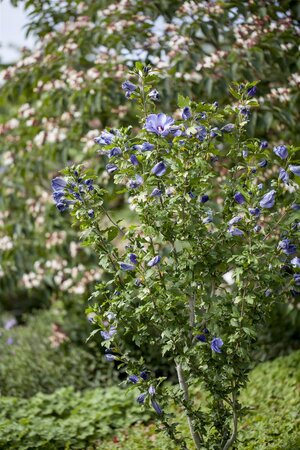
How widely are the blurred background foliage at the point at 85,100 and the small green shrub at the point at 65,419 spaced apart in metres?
0.41

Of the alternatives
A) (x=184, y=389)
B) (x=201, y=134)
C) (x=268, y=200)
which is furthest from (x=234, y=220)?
(x=184, y=389)

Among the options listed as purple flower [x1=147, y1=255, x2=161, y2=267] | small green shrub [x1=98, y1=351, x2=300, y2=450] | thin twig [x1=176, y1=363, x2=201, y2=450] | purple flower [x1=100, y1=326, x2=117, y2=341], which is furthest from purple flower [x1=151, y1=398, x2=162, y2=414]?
purple flower [x1=147, y1=255, x2=161, y2=267]

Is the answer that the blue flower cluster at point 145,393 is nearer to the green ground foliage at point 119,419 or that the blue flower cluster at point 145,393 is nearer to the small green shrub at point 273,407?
the small green shrub at point 273,407

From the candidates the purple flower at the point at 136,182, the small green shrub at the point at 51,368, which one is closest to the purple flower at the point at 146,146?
the purple flower at the point at 136,182

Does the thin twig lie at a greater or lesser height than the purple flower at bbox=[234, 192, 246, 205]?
lesser

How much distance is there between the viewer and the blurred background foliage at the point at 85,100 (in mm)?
3850

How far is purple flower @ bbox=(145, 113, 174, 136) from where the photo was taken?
2283mm

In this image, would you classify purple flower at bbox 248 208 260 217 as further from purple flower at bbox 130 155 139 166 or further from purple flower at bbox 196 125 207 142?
purple flower at bbox 130 155 139 166

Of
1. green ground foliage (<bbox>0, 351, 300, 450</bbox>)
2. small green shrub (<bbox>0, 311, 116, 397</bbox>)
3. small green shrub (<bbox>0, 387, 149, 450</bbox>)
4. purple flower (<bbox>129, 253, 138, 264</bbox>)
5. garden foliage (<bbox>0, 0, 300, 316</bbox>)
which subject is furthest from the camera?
small green shrub (<bbox>0, 311, 116, 397</bbox>)

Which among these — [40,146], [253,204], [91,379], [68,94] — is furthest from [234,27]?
[91,379]

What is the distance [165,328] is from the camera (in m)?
2.41

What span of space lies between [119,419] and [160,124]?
2.15 meters

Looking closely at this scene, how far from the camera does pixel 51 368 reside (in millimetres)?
4766

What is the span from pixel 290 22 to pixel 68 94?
1502 millimetres
